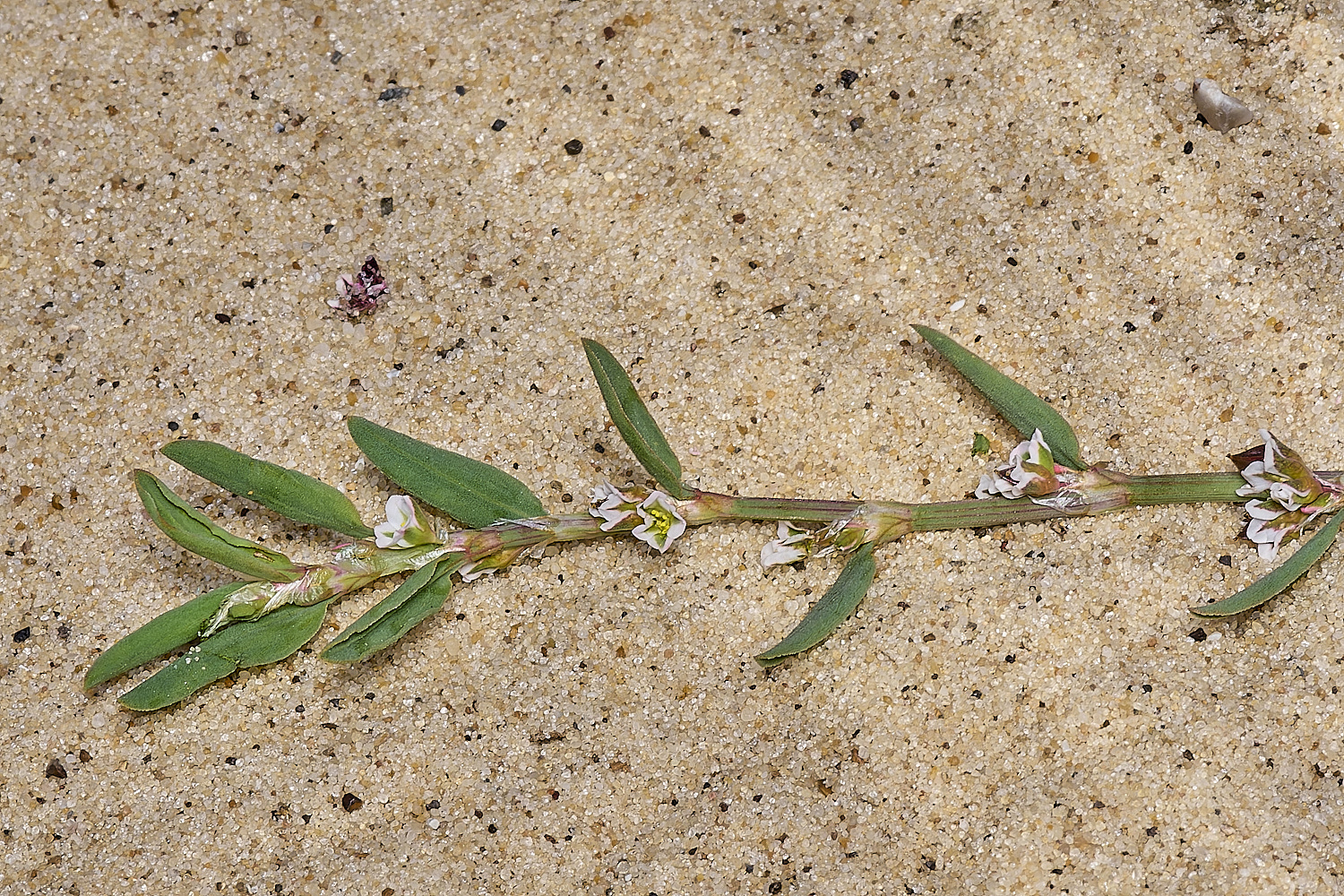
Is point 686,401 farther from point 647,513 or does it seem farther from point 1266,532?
point 1266,532

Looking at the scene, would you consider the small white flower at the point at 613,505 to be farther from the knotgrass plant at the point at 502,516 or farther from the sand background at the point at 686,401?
the sand background at the point at 686,401

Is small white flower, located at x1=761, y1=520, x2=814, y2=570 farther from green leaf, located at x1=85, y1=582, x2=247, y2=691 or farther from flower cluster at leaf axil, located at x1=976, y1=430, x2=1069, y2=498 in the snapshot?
green leaf, located at x1=85, y1=582, x2=247, y2=691

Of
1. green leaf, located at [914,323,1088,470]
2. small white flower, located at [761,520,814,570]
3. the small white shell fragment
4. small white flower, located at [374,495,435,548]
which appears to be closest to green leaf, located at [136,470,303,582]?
small white flower, located at [374,495,435,548]

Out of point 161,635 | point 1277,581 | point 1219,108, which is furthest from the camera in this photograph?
point 1219,108

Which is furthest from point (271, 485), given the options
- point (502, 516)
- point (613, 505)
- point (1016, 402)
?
point (1016, 402)

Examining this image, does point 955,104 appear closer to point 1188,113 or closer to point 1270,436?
point 1188,113
